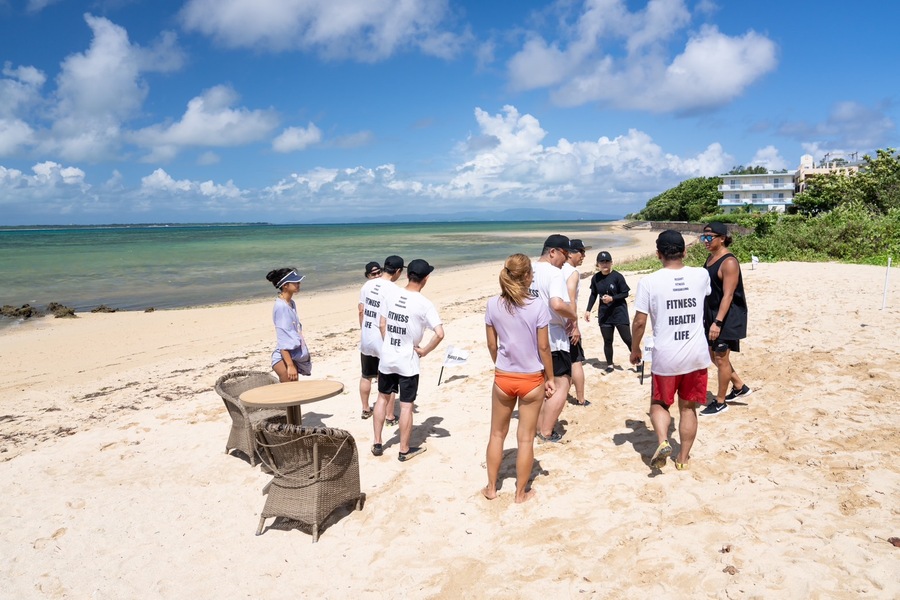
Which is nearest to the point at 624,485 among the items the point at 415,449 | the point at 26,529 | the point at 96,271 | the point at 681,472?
the point at 681,472

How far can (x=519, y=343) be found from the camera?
395 centimetres

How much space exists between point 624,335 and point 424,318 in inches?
146

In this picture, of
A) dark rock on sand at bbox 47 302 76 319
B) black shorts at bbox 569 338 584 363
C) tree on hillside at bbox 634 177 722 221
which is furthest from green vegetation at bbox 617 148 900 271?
tree on hillside at bbox 634 177 722 221

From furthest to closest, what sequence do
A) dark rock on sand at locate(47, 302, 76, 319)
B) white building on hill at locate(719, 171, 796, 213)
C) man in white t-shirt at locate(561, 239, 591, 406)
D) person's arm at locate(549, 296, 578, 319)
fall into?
white building on hill at locate(719, 171, 796, 213)
dark rock on sand at locate(47, 302, 76, 319)
man in white t-shirt at locate(561, 239, 591, 406)
person's arm at locate(549, 296, 578, 319)

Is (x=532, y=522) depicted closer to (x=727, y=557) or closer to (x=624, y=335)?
(x=727, y=557)

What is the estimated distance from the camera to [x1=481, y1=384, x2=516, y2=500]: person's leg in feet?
13.4

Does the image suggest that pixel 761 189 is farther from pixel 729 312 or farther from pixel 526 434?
pixel 526 434

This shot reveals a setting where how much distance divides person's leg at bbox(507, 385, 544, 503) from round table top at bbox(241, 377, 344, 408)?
5.46 ft

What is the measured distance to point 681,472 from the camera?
4.50 metres

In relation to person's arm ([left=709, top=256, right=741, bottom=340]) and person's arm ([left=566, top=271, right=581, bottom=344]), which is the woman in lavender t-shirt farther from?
person's arm ([left=709, top=256, right=741, bottom=340])

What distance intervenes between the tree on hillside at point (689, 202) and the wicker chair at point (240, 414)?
78.0m

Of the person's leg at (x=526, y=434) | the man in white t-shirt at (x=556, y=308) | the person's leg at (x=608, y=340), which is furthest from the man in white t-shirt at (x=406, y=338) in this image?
the person's leg at (x=608, y=340)

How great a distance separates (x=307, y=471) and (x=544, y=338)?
82.7 inches

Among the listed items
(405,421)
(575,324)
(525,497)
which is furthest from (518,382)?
(405,421)
